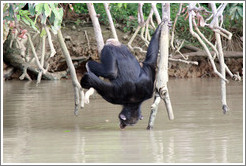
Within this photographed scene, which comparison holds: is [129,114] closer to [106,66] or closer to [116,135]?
[116,135]

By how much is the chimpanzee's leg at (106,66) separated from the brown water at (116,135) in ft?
2.75

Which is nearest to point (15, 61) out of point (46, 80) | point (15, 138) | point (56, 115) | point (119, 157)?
point (46, 80)

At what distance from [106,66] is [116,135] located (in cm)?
103

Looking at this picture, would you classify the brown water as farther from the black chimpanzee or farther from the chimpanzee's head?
the black chimpanzee

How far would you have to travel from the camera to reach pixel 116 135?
24.7ft

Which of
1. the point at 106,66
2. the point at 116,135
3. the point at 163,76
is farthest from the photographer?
the point at 116,135

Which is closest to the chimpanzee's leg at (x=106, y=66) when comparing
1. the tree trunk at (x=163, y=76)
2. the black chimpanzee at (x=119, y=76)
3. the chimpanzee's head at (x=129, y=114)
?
the black chimpanzee at (x=119, y=76)

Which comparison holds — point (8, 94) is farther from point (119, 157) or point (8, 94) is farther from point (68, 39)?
point (119, 157)

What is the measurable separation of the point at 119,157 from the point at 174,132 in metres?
1.80

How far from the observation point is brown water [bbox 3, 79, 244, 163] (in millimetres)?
6086

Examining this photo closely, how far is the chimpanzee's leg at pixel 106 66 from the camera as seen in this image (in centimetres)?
700

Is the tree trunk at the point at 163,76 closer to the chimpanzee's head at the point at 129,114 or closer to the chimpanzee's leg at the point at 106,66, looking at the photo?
the chimpanzee's leg at the point at 106,66

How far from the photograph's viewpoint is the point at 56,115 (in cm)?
1004

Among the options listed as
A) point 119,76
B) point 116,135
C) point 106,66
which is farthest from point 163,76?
point 116,135
